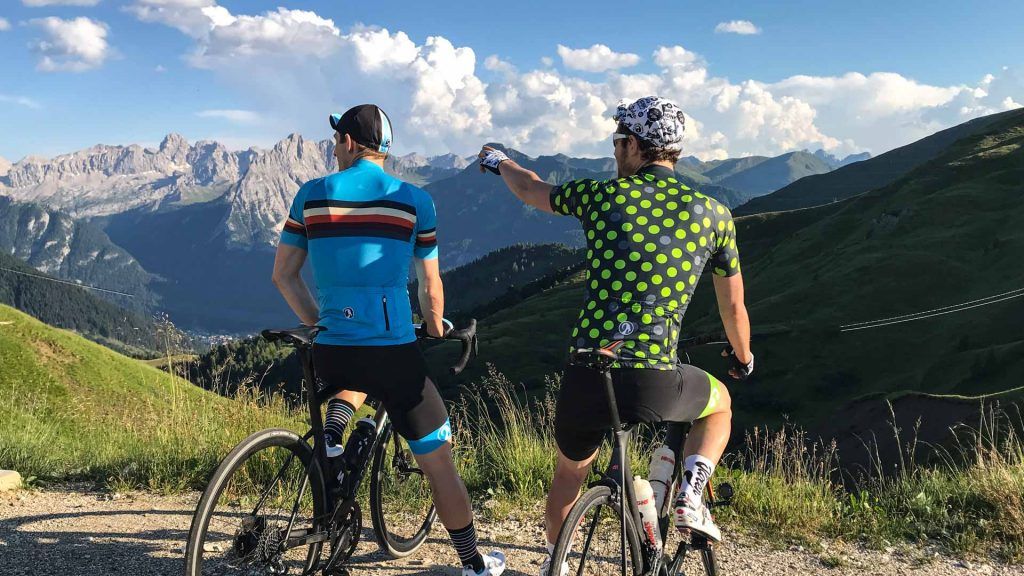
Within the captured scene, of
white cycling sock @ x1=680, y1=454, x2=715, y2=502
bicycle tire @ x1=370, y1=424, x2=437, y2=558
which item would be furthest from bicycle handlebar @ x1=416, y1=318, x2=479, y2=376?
white cycling sock @ x1=680, y1=454, x2=715, y2=502

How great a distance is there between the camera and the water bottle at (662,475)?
177 inches

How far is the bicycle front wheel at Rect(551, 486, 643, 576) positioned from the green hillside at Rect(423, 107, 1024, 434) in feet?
186

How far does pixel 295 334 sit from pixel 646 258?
2049 mm

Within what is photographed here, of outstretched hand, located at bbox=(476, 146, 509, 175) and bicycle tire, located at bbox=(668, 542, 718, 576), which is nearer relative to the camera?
bicycle tire, located at bbox=(668, 542, 718, 576)

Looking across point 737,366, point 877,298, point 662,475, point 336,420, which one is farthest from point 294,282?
point 877,298

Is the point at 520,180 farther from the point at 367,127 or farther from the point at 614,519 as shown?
the point at 614,519

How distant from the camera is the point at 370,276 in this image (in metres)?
4.34

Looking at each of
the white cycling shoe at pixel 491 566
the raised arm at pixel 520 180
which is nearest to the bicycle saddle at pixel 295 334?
the raised arm at pixel 520 180

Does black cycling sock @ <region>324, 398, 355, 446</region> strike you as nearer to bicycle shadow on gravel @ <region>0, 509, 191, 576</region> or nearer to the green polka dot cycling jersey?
the green polka dot cycling jersey

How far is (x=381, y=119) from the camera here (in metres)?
4.64

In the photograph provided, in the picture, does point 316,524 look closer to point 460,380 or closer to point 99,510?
point 99,510

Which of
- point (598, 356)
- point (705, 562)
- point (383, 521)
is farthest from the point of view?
point (383, 521)

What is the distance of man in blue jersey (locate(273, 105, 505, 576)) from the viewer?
4297 mm

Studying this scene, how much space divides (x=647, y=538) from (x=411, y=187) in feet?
8.44
